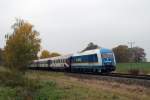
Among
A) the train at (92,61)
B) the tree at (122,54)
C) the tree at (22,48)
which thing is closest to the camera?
the train at (92,61)

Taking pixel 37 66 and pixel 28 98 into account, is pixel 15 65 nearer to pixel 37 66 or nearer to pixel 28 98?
pixel 28 98

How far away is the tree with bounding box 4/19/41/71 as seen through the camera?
4291 cm

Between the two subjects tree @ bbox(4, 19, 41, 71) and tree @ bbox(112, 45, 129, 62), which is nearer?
tree @ bbox(4, 19, 41, 71)

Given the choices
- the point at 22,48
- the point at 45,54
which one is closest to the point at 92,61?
the point at 22,48

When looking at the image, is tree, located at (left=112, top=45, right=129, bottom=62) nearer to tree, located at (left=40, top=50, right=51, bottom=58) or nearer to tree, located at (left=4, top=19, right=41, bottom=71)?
tree, located at (left=40, top=50, right=51, bottom=58)

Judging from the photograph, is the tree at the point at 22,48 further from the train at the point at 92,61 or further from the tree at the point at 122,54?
the tree at the point at 122,54

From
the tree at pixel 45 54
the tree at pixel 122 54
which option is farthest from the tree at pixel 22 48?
the tree at pixel 45 54

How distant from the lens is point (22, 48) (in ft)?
141

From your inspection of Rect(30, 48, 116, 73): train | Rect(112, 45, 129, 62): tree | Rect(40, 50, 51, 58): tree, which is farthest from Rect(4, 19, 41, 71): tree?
Rect(40, 50, 51, 58): tree

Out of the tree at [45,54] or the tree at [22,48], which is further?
the tree at [45,54]

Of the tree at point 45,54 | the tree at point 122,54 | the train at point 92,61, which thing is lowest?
the train at point 92,61

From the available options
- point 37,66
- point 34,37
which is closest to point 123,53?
point 37,66

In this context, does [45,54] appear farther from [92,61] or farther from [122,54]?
[92,61]

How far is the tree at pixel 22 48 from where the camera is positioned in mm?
42906
